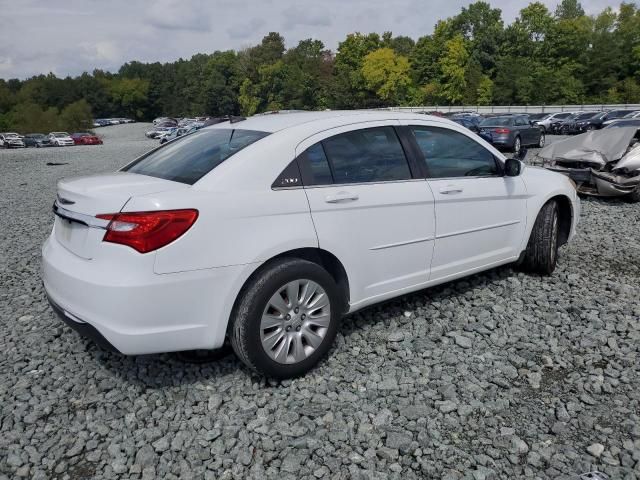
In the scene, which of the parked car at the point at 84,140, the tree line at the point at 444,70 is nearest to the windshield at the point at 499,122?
the parked car at the point at 84,140

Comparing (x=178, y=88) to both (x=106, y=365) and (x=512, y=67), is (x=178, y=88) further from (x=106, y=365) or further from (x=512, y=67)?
(x=106, y=365)

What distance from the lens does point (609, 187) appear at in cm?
927

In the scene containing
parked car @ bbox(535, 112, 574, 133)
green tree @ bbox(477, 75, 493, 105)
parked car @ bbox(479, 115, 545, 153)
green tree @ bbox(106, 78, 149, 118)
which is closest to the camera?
parked car @ bbox(479, 115, 545, 153)

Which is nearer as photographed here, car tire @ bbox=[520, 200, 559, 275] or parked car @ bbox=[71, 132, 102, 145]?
car tire @ bbox=[520, 200, 559, 275]

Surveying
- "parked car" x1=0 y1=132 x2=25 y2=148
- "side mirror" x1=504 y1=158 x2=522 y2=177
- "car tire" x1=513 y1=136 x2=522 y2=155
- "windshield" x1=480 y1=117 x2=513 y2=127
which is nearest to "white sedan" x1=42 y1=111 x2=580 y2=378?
"side mirror" x1=504 y1=158 x2=522 y2=177

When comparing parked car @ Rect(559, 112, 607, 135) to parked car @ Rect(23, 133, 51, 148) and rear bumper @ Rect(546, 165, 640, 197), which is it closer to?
rear bumper @ Rect(546, 165, 640, 197)

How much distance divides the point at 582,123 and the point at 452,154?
3298 centimetres

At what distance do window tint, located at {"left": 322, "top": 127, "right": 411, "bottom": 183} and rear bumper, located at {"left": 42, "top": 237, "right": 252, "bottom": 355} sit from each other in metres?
1.03

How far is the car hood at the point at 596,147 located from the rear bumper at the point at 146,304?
8.55 m

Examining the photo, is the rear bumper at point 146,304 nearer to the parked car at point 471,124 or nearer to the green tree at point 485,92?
the parked car at point 471,124

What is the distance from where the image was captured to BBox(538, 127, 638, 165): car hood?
945 cm

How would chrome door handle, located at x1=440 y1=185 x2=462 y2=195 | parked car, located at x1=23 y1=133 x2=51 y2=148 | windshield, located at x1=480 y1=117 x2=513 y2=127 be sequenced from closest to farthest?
chrome door handle, located at x1=440 y1=185 x2=462 y2=195
windshield, located at x1=480 y1=117 x2=513 y2=127
parked car, located at x1=23 y1=133 x2=51 y2=148

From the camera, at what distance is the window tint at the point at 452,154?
4.09 meters

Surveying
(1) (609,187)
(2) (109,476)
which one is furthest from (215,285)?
(1) (609,187)
